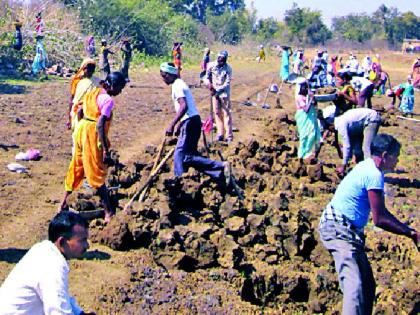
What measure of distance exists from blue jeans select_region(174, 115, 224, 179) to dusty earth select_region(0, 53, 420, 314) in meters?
0.19

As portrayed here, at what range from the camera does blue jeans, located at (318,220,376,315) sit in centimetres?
451

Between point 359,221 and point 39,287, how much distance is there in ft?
7.75

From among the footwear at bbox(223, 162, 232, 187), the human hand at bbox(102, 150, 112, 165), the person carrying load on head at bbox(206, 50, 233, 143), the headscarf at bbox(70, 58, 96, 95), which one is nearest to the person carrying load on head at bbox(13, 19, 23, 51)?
the person carrying load on head at bbox(206, 50, 233, 143)

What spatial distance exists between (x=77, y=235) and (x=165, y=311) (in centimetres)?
207

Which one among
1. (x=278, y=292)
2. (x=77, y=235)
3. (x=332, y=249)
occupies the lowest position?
(x=278, y=292)

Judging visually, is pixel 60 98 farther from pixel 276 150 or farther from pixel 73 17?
pixel 73 17

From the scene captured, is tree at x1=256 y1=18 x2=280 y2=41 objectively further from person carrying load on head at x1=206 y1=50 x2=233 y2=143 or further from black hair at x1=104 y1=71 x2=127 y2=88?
black hair at x1=104 y1=71 x2=127 y2=88

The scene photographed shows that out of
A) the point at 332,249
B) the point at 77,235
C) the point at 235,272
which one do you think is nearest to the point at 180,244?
the point at 235,272

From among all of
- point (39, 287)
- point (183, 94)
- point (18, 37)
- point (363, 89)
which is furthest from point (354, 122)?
point (18, 37)

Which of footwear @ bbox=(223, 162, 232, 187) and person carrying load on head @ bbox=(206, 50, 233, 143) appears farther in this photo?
person carrying load on head @ bbox=(206, 50, 233, 143)

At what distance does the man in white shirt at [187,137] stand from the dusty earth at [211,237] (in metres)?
0.21

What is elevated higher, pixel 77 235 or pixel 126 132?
pixel 77 235

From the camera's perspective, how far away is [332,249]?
4.70m

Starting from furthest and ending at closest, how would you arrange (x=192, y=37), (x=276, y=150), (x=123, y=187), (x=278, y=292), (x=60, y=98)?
(x=192, y=37)
(x=60, y=98)
(x=276, y=150)
(x=123, y=187)
(x=278, y=292)
